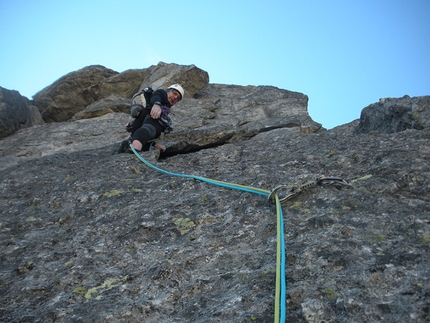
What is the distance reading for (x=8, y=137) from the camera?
10336mm

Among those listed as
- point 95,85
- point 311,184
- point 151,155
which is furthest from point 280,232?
point 95,85

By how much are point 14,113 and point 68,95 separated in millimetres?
3697

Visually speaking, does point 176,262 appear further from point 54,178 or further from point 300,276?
point 54,178

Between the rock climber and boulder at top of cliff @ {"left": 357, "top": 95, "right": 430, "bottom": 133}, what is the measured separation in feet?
11.7

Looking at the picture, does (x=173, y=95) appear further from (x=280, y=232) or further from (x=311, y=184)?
(x=280, y=232)

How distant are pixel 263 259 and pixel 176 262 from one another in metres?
0.75

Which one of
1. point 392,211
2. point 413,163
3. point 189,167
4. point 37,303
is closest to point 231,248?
point 392,211

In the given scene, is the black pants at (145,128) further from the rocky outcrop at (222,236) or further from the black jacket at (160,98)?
the rocky outcrop at (222,236)

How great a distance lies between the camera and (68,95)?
48.8 ft

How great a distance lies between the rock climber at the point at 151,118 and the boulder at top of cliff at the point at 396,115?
3559mm

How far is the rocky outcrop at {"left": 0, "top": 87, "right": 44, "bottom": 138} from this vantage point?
419 inches

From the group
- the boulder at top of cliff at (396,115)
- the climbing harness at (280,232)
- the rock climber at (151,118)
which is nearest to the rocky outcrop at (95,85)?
the rock climber at (151,118)

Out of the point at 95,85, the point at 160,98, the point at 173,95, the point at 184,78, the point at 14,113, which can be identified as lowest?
the point at 14,113

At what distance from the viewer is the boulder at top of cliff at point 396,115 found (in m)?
6.17
